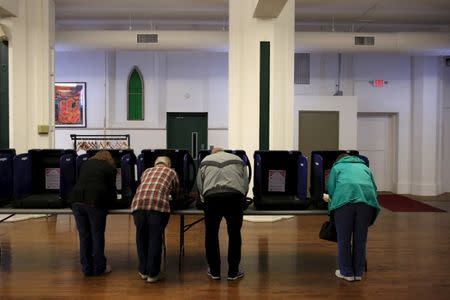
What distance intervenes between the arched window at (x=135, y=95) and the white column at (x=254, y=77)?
3.70 m

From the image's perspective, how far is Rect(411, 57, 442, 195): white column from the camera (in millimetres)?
10688

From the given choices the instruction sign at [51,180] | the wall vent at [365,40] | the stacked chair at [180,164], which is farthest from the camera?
the wall vent at [365,40]

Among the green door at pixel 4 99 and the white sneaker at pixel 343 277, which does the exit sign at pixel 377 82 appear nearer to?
the white sneaker at pixel 343 277

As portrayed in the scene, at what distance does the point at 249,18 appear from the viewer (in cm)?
709

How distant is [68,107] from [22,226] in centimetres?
431

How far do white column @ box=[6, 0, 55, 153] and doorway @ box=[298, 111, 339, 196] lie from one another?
5.25m

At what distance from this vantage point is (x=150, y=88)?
10.6 meters

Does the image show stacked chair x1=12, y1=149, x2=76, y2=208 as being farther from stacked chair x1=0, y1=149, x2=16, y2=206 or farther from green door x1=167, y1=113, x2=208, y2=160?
green door x1=167, y1=113, x2=208, y2=160

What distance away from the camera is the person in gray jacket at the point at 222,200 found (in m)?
4.20

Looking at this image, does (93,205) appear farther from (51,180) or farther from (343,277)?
(343,277)

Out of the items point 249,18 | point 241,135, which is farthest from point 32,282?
point 249,18

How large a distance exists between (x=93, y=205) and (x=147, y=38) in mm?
5480

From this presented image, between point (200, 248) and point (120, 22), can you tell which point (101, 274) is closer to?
point (200, 248)

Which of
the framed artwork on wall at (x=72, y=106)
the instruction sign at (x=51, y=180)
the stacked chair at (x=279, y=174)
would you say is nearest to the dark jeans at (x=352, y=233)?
the stacked chair at (x=279, y=174)
